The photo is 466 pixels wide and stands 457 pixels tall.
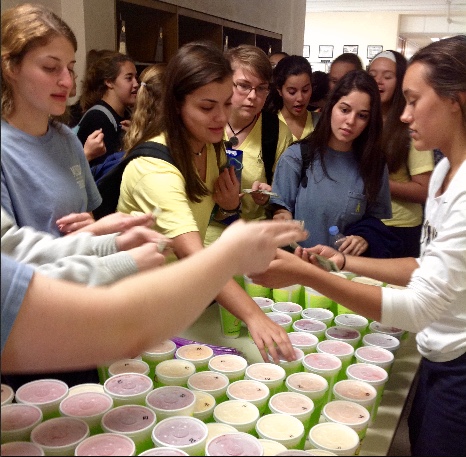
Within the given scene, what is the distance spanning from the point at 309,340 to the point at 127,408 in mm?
546

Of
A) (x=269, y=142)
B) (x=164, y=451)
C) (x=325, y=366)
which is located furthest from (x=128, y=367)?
(x=269, y=142)

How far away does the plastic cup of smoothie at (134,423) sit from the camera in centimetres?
86

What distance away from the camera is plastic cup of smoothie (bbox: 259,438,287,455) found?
0.84 metres

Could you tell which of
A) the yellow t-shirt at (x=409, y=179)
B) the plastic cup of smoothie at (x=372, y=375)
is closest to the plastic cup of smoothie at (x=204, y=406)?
the plastic cup of smoothie at (x=372, y=375)

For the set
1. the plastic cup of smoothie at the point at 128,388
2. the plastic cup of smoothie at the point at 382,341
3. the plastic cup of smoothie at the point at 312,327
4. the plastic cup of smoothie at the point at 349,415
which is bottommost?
the plastic cup of smoothie at the point at 349,415

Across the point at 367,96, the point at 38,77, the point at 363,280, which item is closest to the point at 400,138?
the point at 367,96

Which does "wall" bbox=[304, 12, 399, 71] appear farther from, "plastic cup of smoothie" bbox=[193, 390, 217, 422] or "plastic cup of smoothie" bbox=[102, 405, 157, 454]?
"plastic cup of smoothie" bbox=[102, 405, 157, 454]

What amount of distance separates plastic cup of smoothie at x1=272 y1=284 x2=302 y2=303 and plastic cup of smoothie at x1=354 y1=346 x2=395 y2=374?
0.32 metres

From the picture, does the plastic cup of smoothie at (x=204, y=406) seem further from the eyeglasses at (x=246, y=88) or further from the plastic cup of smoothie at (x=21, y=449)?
the eyeglasses at (x=246, y=88)

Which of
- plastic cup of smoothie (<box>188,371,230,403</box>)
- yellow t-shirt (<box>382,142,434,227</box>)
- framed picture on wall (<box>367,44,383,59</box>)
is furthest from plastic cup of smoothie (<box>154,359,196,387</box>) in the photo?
framed picture on wall (<box>367,44,383,59</box>)

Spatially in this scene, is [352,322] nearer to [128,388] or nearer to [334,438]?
[334,438]

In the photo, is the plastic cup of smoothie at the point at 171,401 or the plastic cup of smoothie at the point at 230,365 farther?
the plastic cup of smoothie at the point at 230,365

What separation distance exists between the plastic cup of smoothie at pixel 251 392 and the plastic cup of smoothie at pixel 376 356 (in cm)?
31

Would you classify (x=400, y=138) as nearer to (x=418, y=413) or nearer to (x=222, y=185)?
(x=222, y=185)
